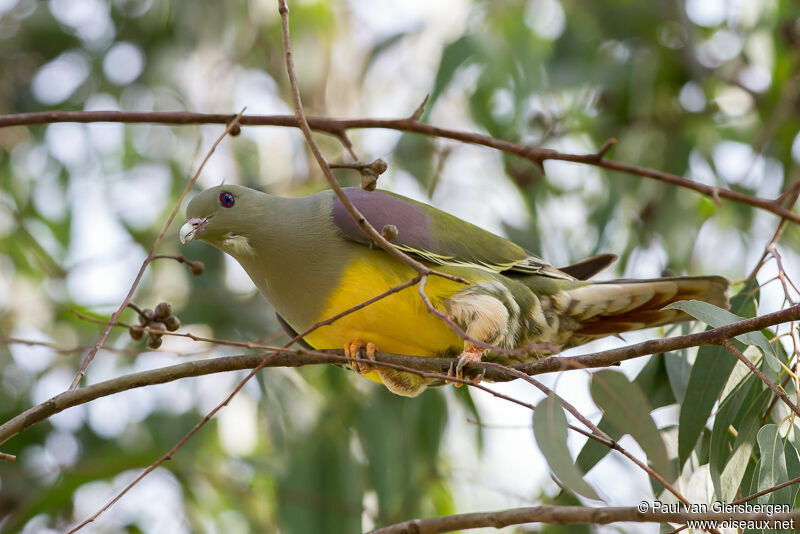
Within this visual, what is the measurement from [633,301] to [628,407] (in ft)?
3.93

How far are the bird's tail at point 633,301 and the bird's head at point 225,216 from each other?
4.18ft

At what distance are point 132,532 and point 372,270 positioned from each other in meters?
3.10

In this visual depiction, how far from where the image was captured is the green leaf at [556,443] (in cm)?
186

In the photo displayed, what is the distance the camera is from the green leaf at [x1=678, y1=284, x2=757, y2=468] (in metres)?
2.56

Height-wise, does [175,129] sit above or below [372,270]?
above

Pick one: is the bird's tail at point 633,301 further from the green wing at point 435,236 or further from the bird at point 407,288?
the green wing at point 435,236

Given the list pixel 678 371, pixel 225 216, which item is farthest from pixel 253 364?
pixel 678 371

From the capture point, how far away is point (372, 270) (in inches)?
119

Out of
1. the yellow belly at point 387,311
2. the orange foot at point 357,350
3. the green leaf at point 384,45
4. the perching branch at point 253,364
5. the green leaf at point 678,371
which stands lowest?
the perching branch at point 253,364

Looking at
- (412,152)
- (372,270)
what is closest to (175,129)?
(412,152)

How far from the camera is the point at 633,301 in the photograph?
3260 mm

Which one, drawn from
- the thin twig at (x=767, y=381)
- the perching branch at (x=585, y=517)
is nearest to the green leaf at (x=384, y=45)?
the thin twig at (x=767, y=381)

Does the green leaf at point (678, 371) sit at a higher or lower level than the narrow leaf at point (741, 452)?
higher

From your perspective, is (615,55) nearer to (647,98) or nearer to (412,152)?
(647,98)
